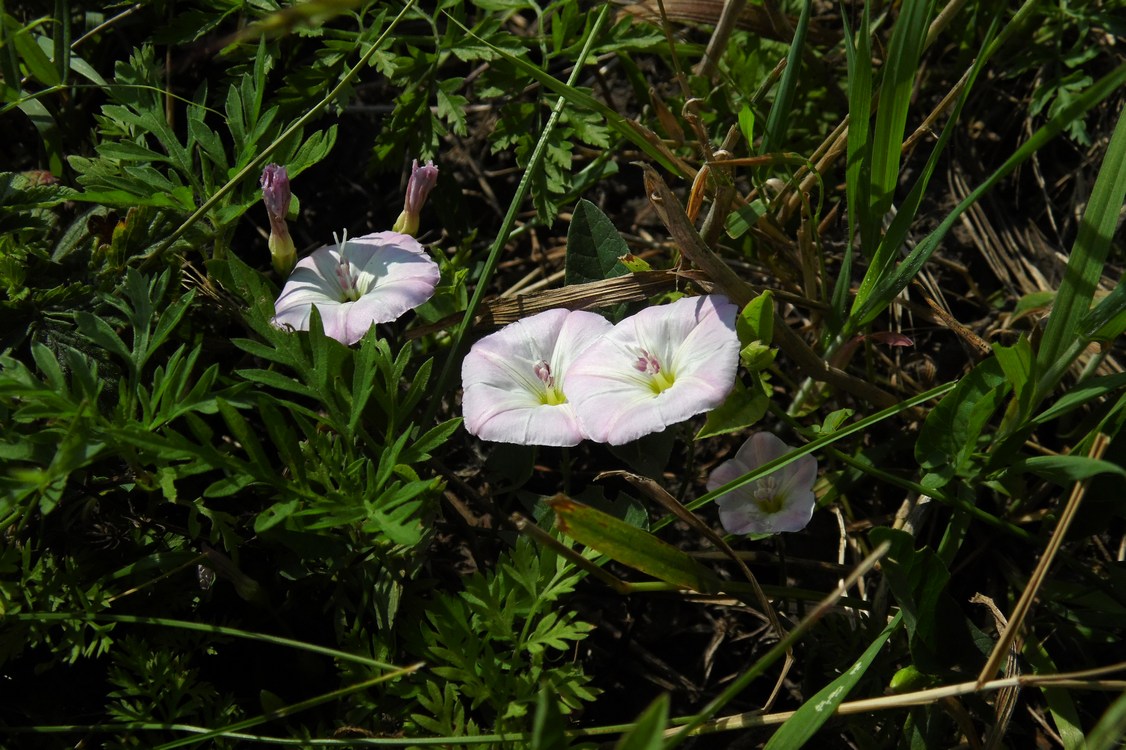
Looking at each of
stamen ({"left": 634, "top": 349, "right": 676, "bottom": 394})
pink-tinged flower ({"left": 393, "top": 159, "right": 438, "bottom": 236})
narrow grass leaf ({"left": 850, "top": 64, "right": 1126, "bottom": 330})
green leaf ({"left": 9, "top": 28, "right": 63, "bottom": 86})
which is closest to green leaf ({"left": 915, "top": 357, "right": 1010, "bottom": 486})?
narrow grass leaf ({"left": 850, "top": 64, "right": 1126, "bottom": 330})

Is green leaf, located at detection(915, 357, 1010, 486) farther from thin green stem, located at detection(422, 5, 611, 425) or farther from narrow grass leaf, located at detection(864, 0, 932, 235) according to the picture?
thin green stem, located at detection(422, 5, 611, 425)

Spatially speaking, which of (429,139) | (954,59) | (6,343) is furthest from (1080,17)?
(6,343)

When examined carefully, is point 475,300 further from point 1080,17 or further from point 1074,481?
point 1080,17

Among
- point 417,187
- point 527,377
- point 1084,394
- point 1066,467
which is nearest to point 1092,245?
point 1084,394

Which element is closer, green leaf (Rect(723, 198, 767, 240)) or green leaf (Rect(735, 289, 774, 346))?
green leaf (Rect(735, 289, 774, 346))

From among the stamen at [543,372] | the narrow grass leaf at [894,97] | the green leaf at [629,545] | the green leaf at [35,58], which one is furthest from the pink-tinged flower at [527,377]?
the green leaf at [35,58]

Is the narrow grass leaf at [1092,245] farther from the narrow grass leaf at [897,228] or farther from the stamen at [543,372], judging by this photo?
the stamen at [543,372]
